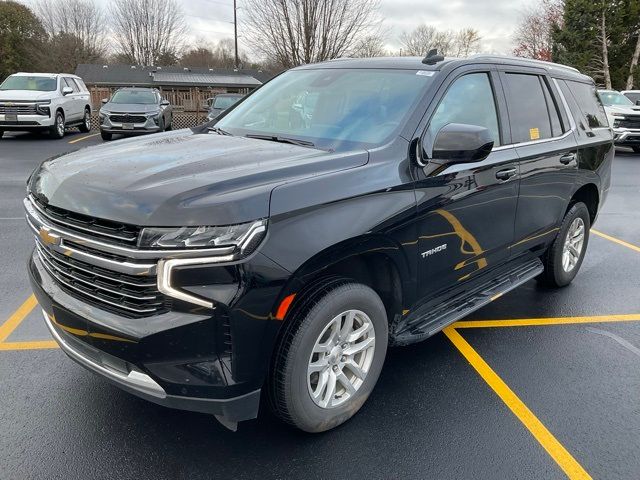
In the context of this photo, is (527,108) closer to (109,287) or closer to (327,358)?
(327,358)

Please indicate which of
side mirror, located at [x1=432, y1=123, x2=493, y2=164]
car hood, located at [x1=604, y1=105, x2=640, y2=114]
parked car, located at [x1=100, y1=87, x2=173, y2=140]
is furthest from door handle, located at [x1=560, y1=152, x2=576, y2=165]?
car hood, located at [x1=604, y1=105, x2=640, y2=114]

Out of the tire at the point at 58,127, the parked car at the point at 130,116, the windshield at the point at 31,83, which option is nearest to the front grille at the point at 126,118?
the parked car at the point at 130,116

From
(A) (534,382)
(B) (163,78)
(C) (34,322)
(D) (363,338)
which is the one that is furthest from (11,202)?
(B) (163,78)

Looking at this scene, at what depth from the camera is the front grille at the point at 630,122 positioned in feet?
54.3

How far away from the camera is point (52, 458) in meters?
2.57

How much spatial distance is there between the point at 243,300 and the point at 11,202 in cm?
734

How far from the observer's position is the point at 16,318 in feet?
13.3

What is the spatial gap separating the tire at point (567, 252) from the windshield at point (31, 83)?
16297 mm

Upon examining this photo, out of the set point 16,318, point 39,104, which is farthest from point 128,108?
point 16,318

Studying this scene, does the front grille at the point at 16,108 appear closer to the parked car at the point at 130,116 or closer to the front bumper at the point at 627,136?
the parked car at the point at 130,116

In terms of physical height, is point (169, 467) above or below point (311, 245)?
below

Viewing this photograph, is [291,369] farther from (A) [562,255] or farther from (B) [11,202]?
(B) [11,202]

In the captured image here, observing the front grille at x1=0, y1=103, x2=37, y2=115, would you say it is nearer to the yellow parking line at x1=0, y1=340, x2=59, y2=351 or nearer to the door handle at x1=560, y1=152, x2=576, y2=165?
the yellow parking line at x1=0, y1=340, x2=59, y2=351

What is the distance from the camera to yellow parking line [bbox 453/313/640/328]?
13.9ft
